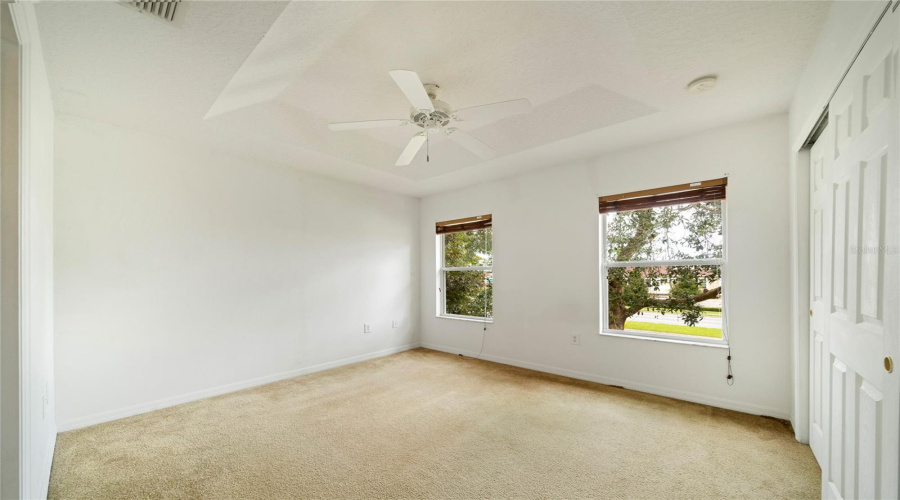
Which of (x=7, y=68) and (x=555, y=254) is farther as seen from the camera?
(x=555, y=254)

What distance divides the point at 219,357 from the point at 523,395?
2906mm

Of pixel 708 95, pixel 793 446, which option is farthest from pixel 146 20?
pixel 793 446

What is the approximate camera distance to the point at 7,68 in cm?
138

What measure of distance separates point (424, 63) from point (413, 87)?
47 centimetres

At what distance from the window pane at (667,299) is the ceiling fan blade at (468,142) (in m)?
1.94

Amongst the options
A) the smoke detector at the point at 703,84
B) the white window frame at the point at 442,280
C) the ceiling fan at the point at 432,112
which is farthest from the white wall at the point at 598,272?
the ceiling fan at the point at 432,112

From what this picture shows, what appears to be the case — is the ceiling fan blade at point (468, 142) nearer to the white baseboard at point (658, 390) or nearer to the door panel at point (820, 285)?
the door panel at point (820, 285)

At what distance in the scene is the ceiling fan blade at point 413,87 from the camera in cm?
176

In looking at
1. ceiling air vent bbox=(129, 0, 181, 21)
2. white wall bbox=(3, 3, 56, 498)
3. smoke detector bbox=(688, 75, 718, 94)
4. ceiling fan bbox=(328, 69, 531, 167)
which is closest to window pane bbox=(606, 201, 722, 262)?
smoke detector bbox=(688, 75, 718, 94)

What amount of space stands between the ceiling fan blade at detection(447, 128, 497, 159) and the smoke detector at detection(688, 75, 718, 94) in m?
1.38

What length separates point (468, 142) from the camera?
8.84 feet

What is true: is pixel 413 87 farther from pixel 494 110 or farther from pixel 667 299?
pixel 667 299

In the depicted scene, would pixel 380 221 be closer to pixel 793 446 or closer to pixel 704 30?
pixel 704 30

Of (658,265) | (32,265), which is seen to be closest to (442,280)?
(658,265)
